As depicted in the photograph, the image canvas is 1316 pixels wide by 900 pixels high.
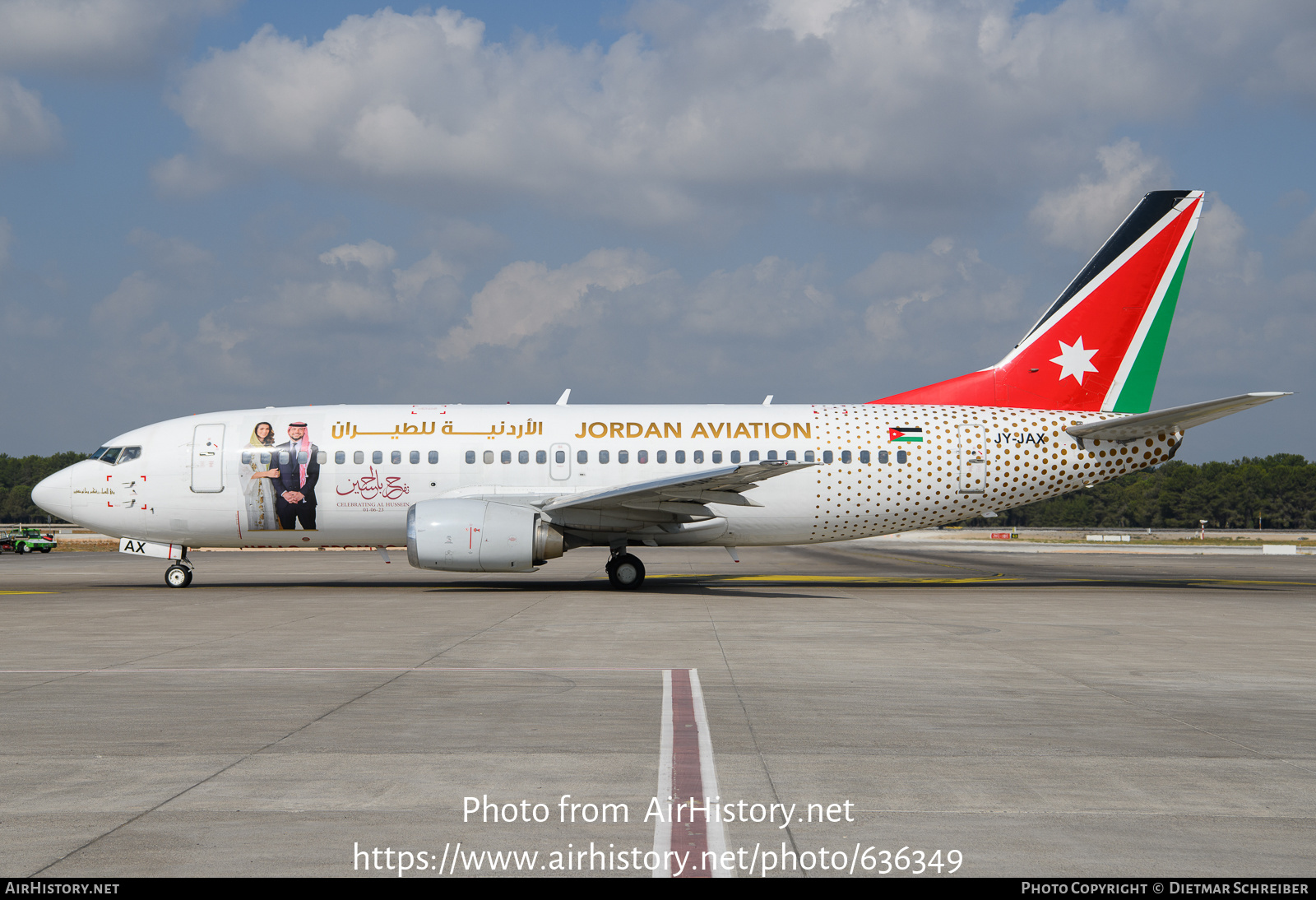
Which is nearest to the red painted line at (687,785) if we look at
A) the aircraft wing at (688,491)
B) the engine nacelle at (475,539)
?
the aircraft wing at (688,491)

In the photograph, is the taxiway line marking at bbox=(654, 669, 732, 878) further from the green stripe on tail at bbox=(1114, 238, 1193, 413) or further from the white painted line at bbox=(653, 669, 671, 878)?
the green stripe on tail at bbox=(1114, 238, 1193, 413)

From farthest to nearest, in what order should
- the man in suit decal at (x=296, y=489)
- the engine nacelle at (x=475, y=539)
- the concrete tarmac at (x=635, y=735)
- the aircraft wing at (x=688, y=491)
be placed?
the man in suit decal at (x=296, y=489) < the engine nacelle at (x=475, y=539) < the aircraft wing at (x=688, y=491) < the concrete tarmac at (x=635, y=735)

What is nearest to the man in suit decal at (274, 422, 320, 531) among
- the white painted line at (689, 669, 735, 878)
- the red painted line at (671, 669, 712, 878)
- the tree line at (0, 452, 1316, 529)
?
the white painted line at (689, 669, 735, 878)

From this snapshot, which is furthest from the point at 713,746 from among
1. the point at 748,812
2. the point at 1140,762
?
the point at 1140,762

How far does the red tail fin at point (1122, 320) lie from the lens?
24547mm

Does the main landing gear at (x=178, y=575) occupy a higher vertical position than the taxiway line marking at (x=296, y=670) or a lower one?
higher

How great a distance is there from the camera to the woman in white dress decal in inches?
921

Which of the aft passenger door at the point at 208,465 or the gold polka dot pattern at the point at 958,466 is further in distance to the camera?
the gold polka dot pattern at the point at 958,466

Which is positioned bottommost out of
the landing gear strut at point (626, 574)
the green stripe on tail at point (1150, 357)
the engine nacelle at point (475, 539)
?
the landing gear strut at point (626, 574)

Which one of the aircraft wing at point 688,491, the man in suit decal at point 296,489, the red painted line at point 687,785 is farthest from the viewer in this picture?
the man in suit decal at point 296,489

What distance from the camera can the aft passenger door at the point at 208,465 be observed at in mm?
23453

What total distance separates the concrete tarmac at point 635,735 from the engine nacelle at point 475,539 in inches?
108

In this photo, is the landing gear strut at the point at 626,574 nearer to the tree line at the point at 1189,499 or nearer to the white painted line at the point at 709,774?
the white painted line at the point at 709,774

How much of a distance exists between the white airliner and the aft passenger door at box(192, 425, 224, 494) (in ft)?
0.09
